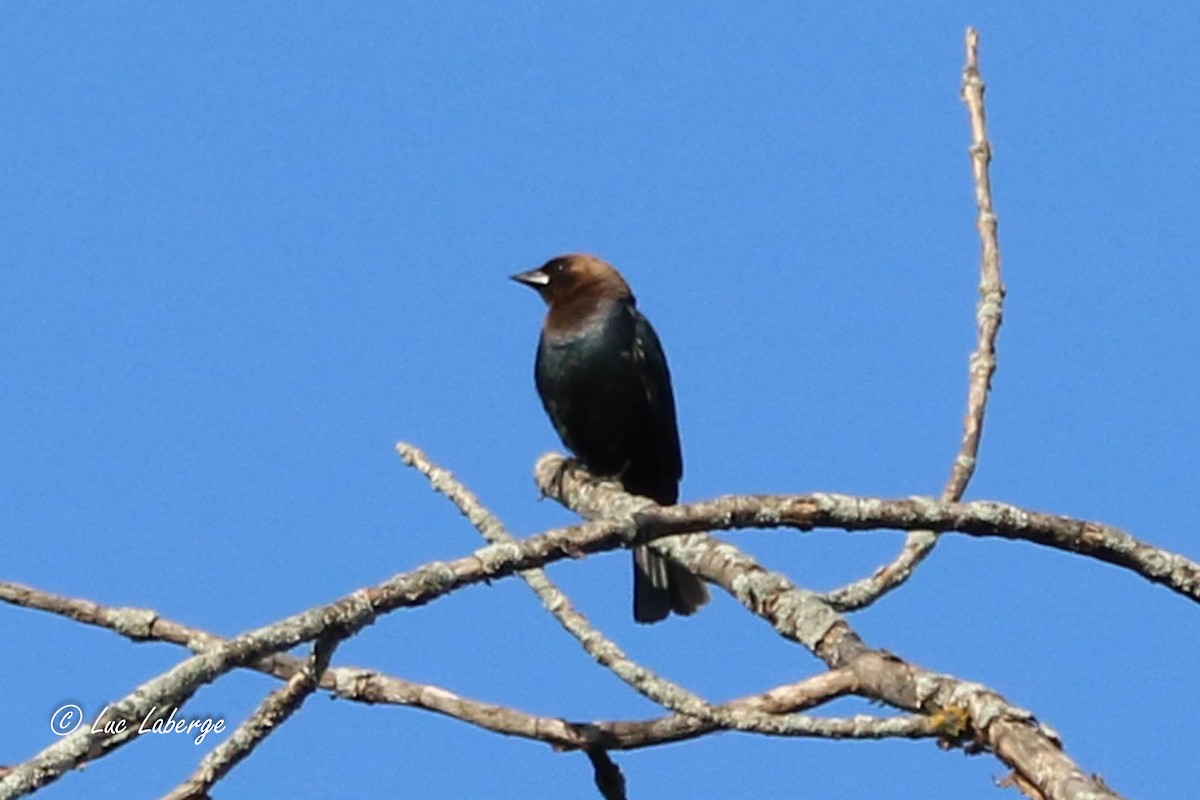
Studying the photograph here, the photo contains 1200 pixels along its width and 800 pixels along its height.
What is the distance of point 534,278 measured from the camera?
8.27m

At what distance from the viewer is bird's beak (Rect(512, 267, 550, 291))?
8242mm

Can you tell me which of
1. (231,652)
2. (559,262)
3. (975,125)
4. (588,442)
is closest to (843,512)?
(231,652)

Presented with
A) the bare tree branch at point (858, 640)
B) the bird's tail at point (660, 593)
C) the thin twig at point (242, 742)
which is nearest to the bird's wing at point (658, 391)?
the bird's tail at point (660, 593)

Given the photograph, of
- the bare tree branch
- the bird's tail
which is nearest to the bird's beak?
the bird's tail

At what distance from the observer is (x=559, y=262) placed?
27.0 ft

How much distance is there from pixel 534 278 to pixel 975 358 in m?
4.24

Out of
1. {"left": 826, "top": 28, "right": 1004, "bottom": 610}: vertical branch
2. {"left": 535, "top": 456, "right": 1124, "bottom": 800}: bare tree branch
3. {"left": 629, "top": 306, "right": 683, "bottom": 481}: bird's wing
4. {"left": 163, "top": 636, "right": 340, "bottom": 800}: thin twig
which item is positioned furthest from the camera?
{"left": 629, "top": 306, "right": 683, "bottom": 481}: bird's wing

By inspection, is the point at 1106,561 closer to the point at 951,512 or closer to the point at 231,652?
the point at 951,512

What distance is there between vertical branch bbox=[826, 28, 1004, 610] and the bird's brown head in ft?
11.6

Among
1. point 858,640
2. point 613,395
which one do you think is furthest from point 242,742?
point 613,395

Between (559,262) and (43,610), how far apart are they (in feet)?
16.1

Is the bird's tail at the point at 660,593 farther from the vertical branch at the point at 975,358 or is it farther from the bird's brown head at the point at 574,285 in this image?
the vertical branch at the point at 975,358

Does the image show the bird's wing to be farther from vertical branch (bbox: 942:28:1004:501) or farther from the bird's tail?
vertical branch (bbox: 942:28:1004:501)

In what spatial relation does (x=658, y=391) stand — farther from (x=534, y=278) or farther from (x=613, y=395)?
(x=534, y=278)
